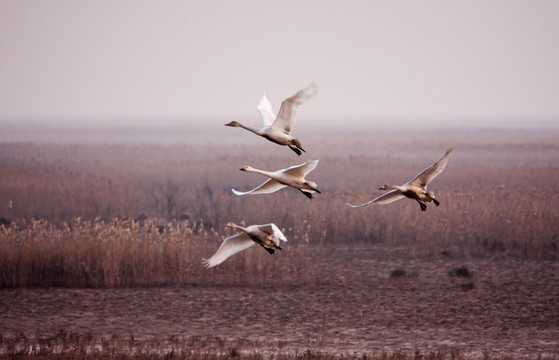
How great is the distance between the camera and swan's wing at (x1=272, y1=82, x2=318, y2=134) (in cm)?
1376

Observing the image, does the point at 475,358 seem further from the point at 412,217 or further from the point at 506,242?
the point at 412,217

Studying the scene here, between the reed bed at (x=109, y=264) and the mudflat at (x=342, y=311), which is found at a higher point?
the reed bed at (x=109, y=264)

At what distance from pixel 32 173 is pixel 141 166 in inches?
604

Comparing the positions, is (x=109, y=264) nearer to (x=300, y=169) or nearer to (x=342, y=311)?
(x=342, y=311)

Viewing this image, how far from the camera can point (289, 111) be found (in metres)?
14.0

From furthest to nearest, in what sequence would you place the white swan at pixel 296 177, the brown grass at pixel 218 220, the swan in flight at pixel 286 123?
the brown grass at pixel 218 220
the white swan at pixel 296 177
the swan in flight at pixel 286 123

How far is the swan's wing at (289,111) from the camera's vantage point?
13.8m

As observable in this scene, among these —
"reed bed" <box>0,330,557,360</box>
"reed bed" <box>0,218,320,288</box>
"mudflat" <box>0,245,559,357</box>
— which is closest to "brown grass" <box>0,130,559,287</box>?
"reed bed" <box>0,218,320,288</box>

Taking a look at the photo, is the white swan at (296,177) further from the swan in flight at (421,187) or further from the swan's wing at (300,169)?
the swan in flight at (421,187)

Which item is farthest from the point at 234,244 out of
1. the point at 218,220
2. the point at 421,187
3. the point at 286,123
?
the point at 218,220

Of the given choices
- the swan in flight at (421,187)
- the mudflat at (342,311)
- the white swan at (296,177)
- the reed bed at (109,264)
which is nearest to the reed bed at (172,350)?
the mudflat at (342,311)

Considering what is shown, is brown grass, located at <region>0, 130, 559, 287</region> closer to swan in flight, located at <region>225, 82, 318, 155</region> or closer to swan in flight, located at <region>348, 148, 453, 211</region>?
swan in flight, located at <region>225, 82, 318, 155</region>

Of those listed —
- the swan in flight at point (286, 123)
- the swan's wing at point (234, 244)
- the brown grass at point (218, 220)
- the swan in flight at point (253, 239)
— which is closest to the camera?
the swan in flight at point (286, 123)

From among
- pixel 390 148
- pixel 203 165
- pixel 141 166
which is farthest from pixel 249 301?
pixel 390 148
